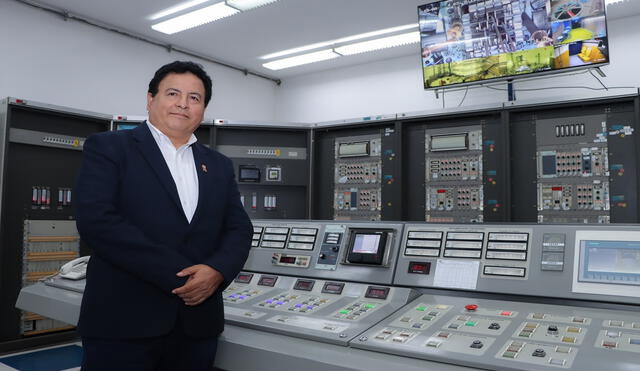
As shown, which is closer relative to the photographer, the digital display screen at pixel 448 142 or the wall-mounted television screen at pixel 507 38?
the wall-mounted television screen at pixel 507 38

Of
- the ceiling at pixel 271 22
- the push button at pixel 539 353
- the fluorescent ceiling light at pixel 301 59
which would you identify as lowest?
the push button at pixel 539 353

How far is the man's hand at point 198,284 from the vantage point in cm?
105

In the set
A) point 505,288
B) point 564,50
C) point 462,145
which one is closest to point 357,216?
point 462,145

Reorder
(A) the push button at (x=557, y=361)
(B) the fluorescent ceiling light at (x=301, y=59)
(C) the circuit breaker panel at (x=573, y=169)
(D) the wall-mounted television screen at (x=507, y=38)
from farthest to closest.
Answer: (B) the fluorescent ceiling light at (x=301, y=59)
(D) the wall-mounted television screen at (x=507, y=38)
(C) the circuit breaker panel at (x=573, y=169)
(A) the push button at (x=557, y=361)

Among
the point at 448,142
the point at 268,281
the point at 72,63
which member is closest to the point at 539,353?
the point at 268,281

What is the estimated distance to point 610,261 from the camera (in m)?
1.15

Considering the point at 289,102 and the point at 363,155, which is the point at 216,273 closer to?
the point at 363,155

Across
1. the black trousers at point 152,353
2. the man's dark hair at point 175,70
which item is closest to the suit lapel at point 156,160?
the man's dark hair at point 175,70

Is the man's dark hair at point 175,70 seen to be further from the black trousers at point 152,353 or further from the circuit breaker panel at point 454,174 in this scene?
the circuit breaker panel at point 454,174

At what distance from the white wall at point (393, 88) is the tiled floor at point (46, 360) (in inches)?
146

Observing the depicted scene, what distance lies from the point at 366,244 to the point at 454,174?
198 centimetres

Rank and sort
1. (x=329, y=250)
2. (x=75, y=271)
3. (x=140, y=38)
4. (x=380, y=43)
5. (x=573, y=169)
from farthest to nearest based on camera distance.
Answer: (x=380, y=43)
(x=140, y=38)
(x=573, y=169)
(x=75, y=271)
(x=329, y=250)

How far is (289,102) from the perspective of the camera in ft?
→ 23.2

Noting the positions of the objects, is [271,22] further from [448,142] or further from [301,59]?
[448,142]
